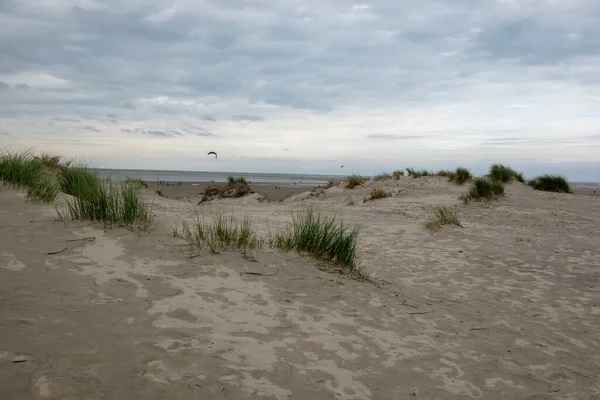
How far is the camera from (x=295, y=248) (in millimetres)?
5945

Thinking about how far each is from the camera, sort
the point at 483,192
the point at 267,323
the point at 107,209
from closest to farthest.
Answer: the point at 267,323 → the point at 107,209 → the point at 483,192

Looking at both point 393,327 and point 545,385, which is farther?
point 393,327

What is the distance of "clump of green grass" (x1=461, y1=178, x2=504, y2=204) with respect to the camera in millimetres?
14258

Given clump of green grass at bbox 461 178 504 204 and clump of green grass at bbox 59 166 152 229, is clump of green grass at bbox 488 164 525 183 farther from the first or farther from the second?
clump of green grass at bbox 59 166 152 229

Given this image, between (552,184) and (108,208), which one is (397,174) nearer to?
(552,184)

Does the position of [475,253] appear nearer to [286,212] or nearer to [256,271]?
[256,271]

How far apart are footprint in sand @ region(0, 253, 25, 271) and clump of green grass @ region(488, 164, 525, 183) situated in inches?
723

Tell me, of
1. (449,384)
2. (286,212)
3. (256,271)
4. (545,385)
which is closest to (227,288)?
(256,271)

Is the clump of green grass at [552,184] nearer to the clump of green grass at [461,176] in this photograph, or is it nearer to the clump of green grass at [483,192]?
the clump of green grass at [461,176]

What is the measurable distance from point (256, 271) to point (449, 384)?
7.80 ft

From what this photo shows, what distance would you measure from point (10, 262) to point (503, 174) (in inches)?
751

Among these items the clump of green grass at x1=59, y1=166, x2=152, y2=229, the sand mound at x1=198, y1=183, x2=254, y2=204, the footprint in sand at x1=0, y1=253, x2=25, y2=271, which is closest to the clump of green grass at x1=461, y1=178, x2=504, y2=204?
the sand mound at x1=198, y1=183, x2=254, y2=204

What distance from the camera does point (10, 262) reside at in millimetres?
4262

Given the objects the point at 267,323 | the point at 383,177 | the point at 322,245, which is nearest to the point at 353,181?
the point at 383,177
